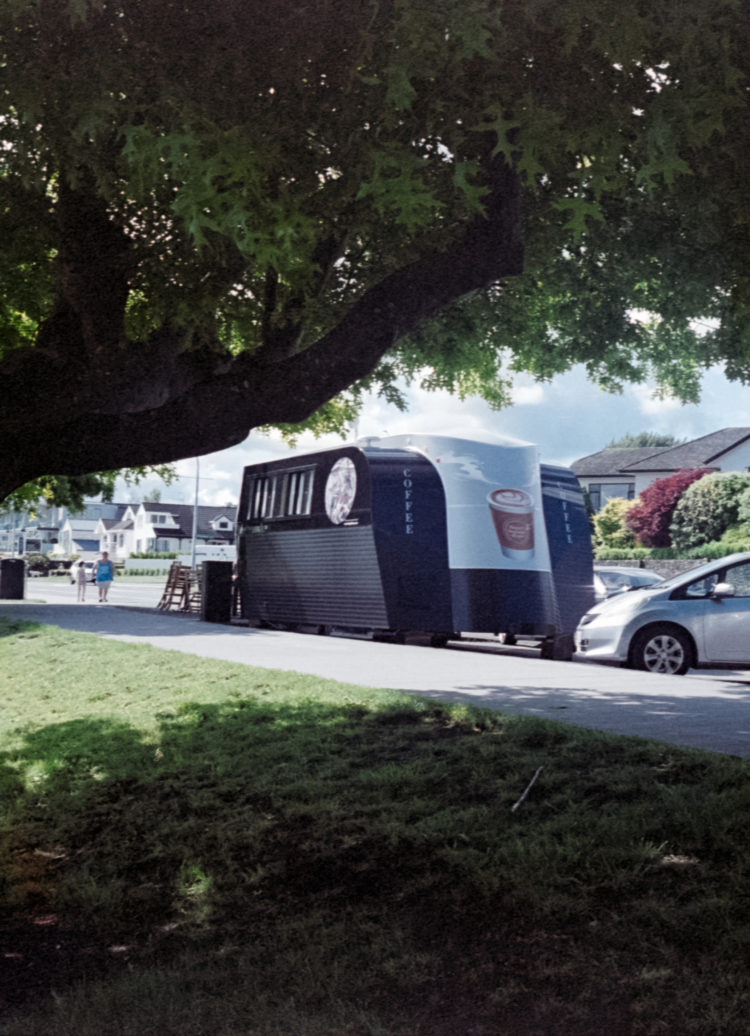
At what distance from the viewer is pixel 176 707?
11.4 meters

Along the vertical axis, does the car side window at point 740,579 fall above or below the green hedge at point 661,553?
below

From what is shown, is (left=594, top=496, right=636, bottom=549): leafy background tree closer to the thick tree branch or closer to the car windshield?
the car windshield

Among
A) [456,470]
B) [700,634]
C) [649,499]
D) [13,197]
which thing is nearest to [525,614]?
[456,470]

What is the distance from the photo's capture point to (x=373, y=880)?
6105mm

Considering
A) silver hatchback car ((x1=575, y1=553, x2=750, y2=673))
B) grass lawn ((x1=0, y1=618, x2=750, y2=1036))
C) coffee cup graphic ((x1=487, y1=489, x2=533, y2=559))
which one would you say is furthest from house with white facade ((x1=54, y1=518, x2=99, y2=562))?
grass lawn ((x1=0, y1=618, x2=750, y2=1036))

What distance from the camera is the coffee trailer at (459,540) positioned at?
17.8m

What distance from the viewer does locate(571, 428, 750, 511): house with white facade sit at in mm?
68062

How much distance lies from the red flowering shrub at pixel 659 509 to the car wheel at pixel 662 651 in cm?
4404

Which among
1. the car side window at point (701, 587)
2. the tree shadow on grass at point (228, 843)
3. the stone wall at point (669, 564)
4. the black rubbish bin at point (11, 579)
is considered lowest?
the tree shadow on grass at point (228, 843)

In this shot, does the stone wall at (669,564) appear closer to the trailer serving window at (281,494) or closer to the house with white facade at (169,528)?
the trailer serving window at (281,494)

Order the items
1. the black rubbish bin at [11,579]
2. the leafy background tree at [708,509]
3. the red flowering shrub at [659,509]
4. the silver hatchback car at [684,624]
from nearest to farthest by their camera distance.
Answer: the silver hatchback car at [684,624]
the black rubbish bin at [11,579]
the leafy background tree at [708,509]
the red flowering shrub at [659,509]

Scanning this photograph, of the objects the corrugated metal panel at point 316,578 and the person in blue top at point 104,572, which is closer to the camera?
the corrugated metal panel at point 316,578

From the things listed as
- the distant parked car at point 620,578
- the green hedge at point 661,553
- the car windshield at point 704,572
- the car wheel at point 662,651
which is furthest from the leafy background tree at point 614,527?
the car wheel at point 662,651

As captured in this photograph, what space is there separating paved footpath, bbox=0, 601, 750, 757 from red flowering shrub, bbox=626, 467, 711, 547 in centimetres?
3906
